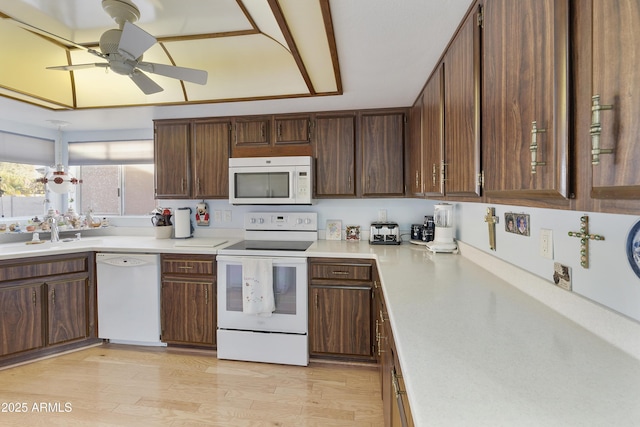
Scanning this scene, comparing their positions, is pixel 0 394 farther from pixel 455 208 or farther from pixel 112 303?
pixel 455 208

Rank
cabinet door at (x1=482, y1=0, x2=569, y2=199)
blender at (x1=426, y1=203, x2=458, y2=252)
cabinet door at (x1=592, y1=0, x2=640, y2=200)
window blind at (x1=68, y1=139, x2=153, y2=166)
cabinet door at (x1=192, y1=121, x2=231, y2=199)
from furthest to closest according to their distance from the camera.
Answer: window blind at (x1=68, y1=139, x2=153, y2=166), cabinet door at (x1=192, y1=121, x2=231, y2=199), blender at (x1=426, y1=203, x2=458, y2=252), cabinet door at (x1=482, y1=0, x2=569, y2=199), cabinet door at (x1=592, y1=0, x2=640, y2=200)

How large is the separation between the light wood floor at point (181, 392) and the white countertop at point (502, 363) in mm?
1129

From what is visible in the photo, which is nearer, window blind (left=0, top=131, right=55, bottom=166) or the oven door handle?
the oven door handle

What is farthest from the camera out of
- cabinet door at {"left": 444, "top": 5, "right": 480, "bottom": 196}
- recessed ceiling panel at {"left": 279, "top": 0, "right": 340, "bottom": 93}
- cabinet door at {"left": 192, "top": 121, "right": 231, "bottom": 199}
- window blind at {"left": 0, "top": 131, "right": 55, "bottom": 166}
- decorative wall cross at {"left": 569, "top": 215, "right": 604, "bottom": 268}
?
window blind at {"left": 0, "top": 131, "right": 55, "bottom": 166}

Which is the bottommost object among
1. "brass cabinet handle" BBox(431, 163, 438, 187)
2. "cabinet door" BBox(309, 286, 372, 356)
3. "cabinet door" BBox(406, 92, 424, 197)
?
"cabinet door" BBox(309, 286, 372, 356)

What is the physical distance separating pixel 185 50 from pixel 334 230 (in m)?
1.93

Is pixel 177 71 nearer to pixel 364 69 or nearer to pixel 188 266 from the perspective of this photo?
pixel 364 69

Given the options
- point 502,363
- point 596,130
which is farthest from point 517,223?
point 596,130

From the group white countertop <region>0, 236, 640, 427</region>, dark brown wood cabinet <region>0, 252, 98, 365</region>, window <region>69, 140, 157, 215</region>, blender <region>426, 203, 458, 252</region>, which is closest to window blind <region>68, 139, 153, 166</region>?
window <region>69, 140, 157, 215</region>

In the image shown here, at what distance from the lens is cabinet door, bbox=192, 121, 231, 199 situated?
2.83 m

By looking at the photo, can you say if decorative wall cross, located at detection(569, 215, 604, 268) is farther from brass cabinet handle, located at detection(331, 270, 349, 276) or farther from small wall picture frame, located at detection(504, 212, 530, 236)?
brass cabinet handle, located at detection(331, 270, 349, 276)

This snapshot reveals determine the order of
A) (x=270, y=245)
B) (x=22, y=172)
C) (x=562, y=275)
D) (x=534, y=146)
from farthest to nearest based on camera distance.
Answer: (x=22, y=172), (x=270, y=245), (x=562, y=275), (x=534, y=146)

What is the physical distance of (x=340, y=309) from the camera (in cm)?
234

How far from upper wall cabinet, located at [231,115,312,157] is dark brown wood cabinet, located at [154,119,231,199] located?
0.44 feet
